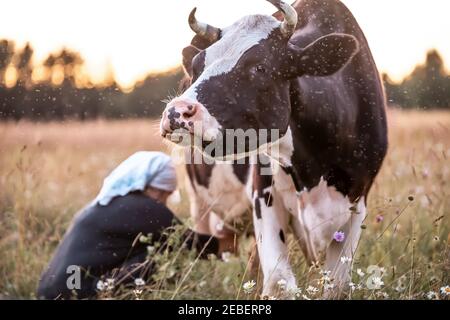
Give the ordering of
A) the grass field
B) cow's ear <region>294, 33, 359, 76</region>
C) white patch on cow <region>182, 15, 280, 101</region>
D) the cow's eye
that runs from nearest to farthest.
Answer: white patch on cow <region>182, 15, 280, 101</region> < the cow's eye < cow's ear <region>294, 33, 359, 76</region> < the grass field

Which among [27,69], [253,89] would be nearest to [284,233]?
[253,89]

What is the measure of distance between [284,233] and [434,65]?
281 cm

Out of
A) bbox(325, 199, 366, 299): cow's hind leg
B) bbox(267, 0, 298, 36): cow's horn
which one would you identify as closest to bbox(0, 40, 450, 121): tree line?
bbox(325, 199, 366, 299): cow's hind leg

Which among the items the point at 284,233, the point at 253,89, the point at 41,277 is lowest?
the point at 41,277

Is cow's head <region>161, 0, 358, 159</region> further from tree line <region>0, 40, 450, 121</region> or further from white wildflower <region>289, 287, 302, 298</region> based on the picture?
tree line <region>0, 40, 450, 121</region>

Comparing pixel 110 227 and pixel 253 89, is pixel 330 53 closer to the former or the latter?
pixel 253 89

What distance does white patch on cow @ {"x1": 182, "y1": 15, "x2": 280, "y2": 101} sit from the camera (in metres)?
3.46

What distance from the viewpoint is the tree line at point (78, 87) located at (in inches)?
215

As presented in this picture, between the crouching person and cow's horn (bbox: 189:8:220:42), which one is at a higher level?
cow's horn (bbox: 189:8:220:42)

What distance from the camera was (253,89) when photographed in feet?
11.6

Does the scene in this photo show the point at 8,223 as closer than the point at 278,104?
No

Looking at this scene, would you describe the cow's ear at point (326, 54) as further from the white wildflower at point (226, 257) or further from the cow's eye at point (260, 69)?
the white wildflower at point (226, 257)

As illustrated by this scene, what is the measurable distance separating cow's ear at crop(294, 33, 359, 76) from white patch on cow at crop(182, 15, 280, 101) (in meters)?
0.18
